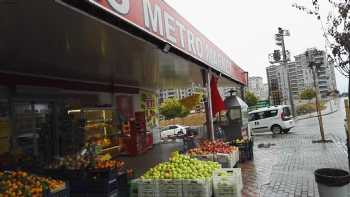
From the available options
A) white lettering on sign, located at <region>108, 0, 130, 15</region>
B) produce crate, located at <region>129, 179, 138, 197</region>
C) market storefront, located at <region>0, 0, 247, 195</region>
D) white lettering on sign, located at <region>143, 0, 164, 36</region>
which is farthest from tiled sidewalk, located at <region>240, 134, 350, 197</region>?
white lettering on sign, located at <region>108, 0, 130, 15</region>

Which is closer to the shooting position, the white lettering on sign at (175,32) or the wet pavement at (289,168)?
the white lettering on sign at (175,32)

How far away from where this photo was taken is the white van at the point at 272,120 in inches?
885

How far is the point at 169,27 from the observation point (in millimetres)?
5938

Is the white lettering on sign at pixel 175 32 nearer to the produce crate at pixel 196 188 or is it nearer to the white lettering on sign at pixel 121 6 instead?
the white lettering on sign at pixel 121 6

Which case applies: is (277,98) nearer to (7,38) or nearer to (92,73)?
(92,73)

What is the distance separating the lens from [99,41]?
728cm

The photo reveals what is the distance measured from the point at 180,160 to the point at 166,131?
22799 mm

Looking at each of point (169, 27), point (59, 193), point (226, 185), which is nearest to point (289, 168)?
point (226, 185)

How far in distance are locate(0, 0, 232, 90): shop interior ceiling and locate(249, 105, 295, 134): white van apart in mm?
11589

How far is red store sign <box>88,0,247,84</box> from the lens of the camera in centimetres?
409

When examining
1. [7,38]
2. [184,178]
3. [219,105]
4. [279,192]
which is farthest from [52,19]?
[219,105]

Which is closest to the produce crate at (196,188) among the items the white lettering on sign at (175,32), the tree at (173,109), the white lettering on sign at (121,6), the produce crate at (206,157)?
the white lettering on sign at (175,32)

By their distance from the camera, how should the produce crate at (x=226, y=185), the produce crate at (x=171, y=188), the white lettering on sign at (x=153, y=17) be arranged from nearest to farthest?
1. the white lettering on sign at (x=153, y=17)
2. the produce crate at (x=171, y=188)
3. the produce crate at (x=226, y=185)

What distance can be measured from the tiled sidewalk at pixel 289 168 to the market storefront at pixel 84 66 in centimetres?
304
